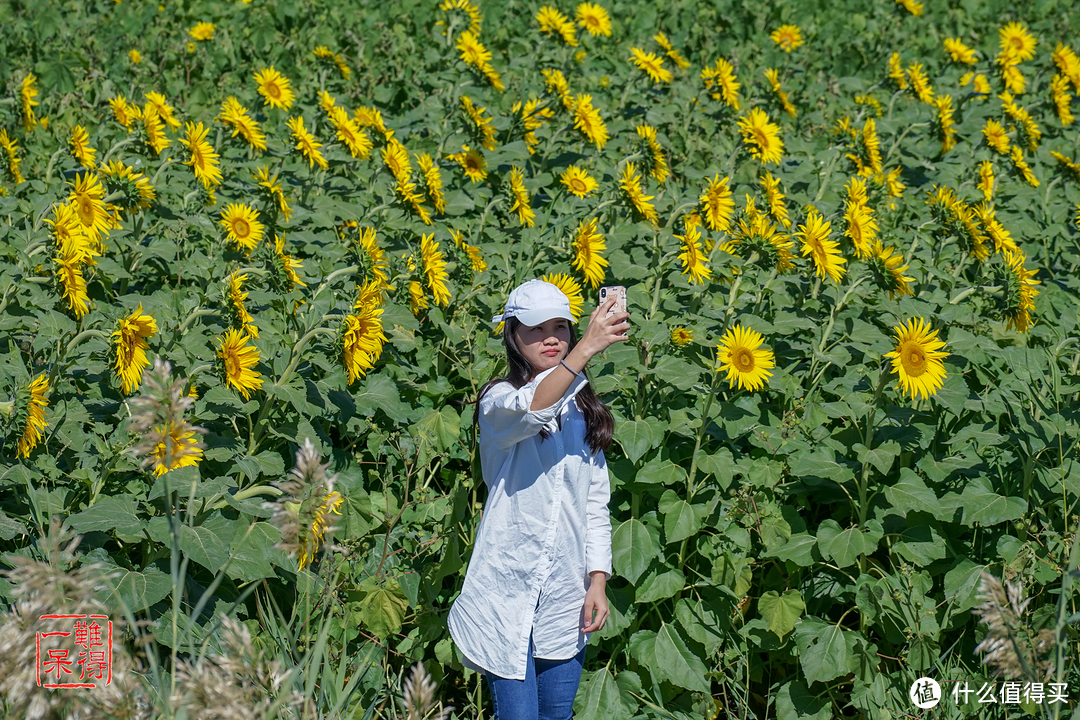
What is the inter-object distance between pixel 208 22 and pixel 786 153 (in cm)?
406

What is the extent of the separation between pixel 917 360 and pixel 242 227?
2.54 metres

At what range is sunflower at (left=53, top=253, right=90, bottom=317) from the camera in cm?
306

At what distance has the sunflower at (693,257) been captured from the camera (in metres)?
3.59

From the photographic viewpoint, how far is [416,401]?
3613mm

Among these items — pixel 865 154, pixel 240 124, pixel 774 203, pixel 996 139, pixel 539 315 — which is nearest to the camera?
pixel 539 315

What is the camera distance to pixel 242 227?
386 cm

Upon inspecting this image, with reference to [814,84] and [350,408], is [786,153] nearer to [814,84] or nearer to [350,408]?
[814,84]

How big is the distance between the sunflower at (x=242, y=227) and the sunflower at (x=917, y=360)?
94.9 inches

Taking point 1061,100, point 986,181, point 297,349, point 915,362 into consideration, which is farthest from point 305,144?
point 1061,100

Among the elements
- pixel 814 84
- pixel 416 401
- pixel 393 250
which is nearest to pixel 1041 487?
pixel 416 401

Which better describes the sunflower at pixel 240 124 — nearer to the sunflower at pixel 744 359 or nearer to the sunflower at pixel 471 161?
the sunflower at pixel 471 161

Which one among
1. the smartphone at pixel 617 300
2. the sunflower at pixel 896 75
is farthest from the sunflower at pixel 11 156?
the sunflower at pixel 896 75

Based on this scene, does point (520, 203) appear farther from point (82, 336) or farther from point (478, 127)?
point (82, 336)

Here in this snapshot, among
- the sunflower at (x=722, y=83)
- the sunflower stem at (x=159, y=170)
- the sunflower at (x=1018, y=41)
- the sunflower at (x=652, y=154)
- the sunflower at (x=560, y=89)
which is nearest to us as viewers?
the sunflower stem at (x=159, y=170)
